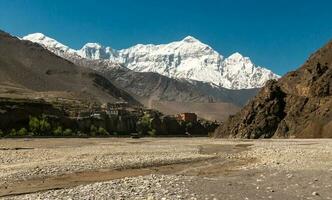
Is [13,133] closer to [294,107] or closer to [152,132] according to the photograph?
[152,132]

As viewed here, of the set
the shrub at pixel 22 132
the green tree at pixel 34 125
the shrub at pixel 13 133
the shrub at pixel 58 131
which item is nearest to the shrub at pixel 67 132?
the shrub at pixel 58 131

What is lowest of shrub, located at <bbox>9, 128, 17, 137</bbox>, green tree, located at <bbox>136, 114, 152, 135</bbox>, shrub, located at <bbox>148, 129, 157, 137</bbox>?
shrub, located at <bbox>9, 128, 17, 137</bbox>

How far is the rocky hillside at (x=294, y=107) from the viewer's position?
120m

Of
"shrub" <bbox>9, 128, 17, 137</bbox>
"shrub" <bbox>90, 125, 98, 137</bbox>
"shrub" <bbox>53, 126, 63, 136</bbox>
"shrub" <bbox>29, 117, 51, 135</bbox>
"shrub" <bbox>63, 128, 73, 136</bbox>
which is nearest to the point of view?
"shrub" <bbox>9, 128, 17, 137</bbox>

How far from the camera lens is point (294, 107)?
130 m

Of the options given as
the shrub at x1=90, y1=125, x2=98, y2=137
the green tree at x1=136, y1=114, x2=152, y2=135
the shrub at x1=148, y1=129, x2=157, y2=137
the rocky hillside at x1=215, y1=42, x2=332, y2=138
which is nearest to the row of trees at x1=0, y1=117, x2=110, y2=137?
the shrub at x1=90, y1=125, x2=98, y2=137

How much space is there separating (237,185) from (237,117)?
128186 millimetres

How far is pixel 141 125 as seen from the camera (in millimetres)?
189875

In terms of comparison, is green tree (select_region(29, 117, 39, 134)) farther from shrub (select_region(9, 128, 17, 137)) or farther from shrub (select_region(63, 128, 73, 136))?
shrub (select_region(63, 128, 73, 136))

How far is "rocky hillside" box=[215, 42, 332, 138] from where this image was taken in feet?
393

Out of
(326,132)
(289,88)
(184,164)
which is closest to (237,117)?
(289,88)

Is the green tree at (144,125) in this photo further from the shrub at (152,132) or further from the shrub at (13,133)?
the shrub at (13,133)

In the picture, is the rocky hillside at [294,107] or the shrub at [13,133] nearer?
the rocky hillside at [294,107]

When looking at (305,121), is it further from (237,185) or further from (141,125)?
(237,185)
